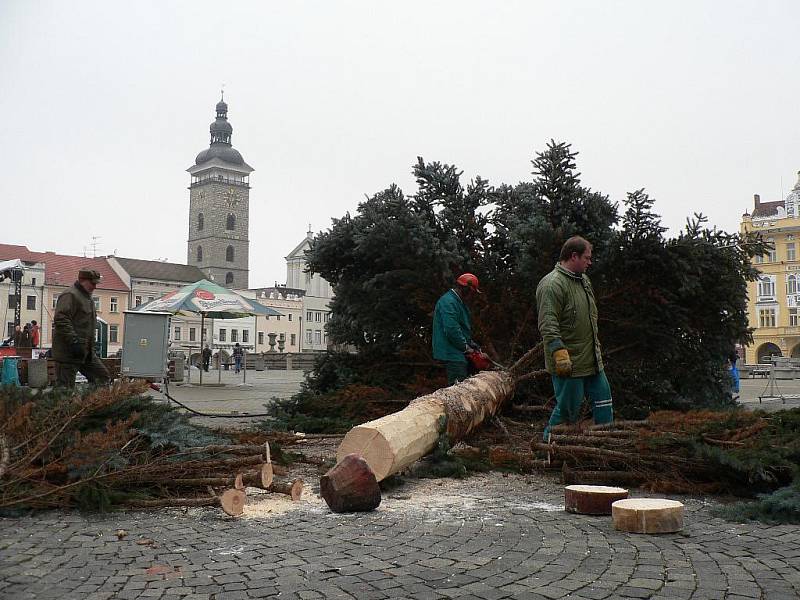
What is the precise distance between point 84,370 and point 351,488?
5.19 metres

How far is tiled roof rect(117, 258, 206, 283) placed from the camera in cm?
8381

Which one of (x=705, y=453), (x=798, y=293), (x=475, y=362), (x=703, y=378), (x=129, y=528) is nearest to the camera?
(x=129, y=528)

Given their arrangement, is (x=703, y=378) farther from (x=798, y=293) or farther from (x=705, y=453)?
(x=798, y=293)

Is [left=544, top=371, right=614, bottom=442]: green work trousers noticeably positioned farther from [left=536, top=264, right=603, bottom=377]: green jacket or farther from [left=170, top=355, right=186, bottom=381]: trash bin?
[left=170, top=355, right=186, bottom=381]: trash bin

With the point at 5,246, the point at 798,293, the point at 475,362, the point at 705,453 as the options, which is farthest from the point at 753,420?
the point at 5,246

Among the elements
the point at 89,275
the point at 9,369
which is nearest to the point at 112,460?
the point at 89,275

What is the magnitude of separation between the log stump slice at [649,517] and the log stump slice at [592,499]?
1.12 feet

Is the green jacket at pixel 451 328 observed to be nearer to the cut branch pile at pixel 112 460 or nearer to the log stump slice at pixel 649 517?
the cut branch pile at pixel 112 460

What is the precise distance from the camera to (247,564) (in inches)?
128

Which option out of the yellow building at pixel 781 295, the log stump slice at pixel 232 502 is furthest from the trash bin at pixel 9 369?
the yellow building at pixel 781 295

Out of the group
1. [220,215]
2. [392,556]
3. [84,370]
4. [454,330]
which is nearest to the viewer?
[392,556]

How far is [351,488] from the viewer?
170 inches

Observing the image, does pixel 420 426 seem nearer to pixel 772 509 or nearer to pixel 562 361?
pixel 562 361

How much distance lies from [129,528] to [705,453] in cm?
351
